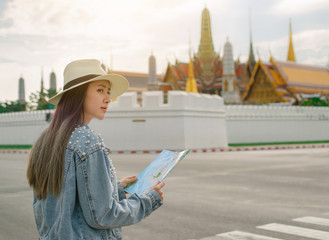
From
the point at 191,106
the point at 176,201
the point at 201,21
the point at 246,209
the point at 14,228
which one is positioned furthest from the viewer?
the point at 201,21

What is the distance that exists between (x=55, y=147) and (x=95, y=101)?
0.31m

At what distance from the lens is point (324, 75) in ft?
152

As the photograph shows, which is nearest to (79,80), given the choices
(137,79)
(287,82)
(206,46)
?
(287,82)

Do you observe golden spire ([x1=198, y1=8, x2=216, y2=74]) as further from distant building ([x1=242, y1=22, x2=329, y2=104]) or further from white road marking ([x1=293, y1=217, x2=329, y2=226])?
white road marking ([x1=293, y1=217, x2=329, y2=226])

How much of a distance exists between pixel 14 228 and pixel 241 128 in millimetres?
24977

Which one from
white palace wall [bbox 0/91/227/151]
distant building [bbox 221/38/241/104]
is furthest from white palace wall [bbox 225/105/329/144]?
distant building [bbox 221/38/241/104]

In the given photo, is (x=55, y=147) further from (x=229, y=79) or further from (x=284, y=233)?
(x=229, y=79)

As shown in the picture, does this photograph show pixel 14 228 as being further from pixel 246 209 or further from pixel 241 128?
pixel 241 128

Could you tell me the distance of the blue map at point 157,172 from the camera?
85.7 inches

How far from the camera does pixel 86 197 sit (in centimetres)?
187

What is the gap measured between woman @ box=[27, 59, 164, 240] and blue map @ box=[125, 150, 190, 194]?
0.07 m

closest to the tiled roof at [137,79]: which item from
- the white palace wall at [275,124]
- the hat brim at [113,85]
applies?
the white palace wall at [275,124]

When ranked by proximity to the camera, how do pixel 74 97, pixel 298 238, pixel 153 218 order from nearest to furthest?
pixel 74 97 → pixel 298 238 → pixel 153 218

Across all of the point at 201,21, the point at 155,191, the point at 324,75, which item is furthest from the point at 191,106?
the point at 201,21
